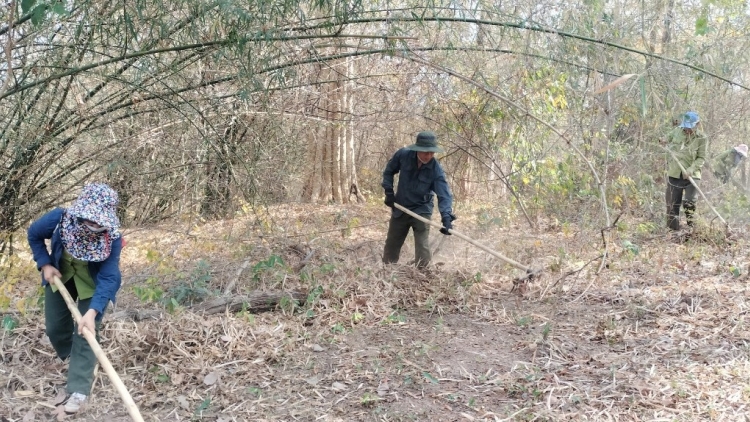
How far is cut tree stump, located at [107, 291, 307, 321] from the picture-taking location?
4.07 m

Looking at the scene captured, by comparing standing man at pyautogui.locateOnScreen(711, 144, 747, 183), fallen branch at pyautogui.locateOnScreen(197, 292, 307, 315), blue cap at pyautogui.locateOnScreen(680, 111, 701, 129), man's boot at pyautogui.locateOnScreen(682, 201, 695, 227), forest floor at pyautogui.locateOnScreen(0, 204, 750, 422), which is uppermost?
blue cap at pyautogui.locateOnScreen(680, 111, 701, 129)

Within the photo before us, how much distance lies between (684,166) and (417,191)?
3.64 metres

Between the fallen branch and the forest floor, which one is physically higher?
the fallen branch

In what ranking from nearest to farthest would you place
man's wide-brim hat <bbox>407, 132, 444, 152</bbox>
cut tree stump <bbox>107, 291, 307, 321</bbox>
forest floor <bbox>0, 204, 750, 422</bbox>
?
1. forest floor <bbox>0, 204, 750, 422</bbox>
2. cut tree stump <bbox>107, 291, 307, 321</bbox>
3. man's wide-brim hat <bbox>407, 132, 444, 152</bbox>

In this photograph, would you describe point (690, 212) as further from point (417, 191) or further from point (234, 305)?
point (234, 305)

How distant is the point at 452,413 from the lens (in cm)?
317

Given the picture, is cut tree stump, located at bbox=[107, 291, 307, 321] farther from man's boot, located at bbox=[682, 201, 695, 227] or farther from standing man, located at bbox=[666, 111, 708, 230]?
man's boot, located at bbox=[682, 201, 695, 227]

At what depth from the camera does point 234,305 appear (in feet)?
14.2

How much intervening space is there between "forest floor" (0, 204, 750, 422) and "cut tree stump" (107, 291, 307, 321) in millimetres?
50

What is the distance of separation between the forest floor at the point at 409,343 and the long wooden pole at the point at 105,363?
58cm

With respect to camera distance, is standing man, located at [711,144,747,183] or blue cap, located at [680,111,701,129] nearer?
blue cap, located at [680,111,701,129]

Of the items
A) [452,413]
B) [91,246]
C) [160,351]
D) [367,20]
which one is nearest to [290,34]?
[367,20]

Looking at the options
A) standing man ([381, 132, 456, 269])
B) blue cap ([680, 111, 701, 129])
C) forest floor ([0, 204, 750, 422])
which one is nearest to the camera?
forest floor ([0, 204, 750, 422])

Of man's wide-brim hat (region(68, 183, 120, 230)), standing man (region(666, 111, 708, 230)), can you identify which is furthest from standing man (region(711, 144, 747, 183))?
man's wide-brim hat (region(68, 183, 120, 230))
